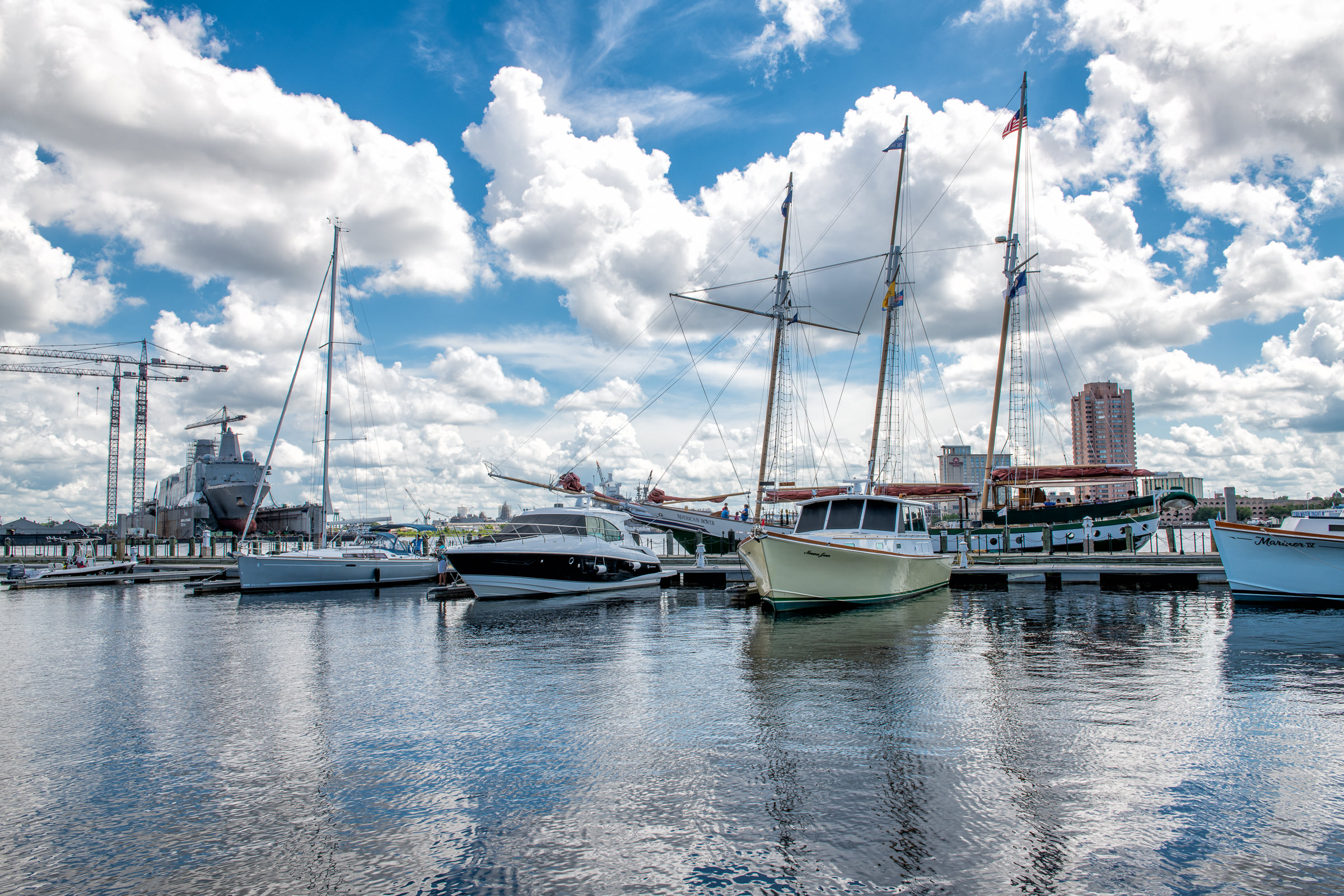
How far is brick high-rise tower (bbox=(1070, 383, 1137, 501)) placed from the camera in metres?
88.8

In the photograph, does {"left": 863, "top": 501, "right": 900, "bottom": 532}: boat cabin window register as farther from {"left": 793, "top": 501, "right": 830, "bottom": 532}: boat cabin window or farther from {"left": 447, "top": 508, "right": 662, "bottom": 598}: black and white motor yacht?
{"left": 447, "top": 508, "right": 662, "bottom": 598}: black and white motor yacht

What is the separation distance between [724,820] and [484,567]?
21.9 m

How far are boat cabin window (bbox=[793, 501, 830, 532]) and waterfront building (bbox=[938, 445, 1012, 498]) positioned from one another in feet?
93.2

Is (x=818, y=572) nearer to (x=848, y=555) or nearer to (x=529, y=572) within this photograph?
(x=848, y=555)

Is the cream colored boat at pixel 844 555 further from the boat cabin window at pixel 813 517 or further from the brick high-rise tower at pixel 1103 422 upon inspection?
the brick high-rise tower at pixel 1103 422

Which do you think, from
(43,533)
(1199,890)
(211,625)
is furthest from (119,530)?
(1199,890)

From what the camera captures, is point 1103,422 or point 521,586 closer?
point 521,586

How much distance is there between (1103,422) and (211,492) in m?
103

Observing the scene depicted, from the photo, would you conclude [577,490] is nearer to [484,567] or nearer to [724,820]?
[484,567]

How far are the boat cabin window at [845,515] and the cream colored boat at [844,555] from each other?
0.07 feet

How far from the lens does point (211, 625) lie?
21.5 metres

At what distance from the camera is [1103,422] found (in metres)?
90.6

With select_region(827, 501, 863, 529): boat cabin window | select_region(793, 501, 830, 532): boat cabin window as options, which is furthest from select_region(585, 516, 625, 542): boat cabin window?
select_region(827, 501, 863, 529): boat cabin window

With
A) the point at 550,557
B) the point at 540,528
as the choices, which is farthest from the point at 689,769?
the point at 540,528
